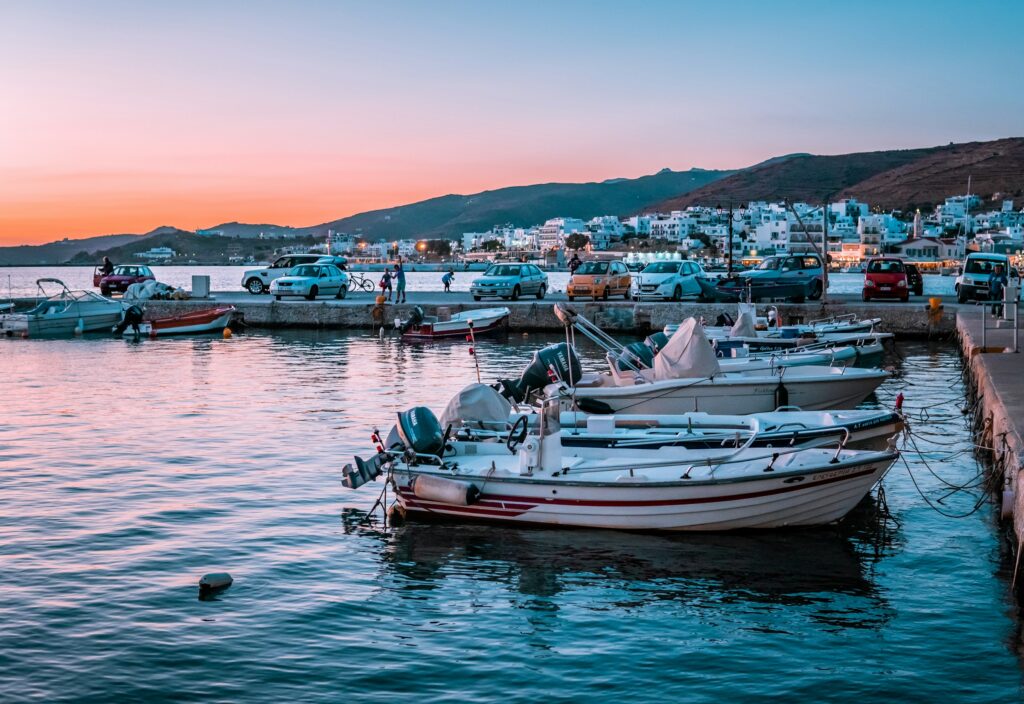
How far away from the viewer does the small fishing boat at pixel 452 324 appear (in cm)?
3931

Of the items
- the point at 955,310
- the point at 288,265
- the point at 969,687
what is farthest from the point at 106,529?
the point at 288,265

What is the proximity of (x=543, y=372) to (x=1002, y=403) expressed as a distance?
6.53 meters

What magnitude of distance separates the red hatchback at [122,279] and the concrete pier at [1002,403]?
40.5 metres

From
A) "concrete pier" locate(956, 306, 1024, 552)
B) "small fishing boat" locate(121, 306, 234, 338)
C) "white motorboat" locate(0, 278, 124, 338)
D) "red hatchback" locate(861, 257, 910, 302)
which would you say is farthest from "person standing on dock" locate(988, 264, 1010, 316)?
"white motorboat" locate(0, 278, 124, 338)

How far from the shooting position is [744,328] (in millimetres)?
25453

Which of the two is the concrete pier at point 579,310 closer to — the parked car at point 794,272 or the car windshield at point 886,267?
the parked car at point 794,272

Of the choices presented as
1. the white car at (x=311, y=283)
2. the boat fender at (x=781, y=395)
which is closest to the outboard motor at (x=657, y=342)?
the boat fender at (x=781, y=395)

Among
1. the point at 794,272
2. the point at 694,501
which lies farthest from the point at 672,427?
the point at 794,272

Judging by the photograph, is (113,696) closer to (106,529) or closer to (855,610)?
(106,529)

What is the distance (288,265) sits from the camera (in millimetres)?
56969

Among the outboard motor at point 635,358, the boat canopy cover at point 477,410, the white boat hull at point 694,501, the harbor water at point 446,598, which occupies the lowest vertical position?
the harbor water at point 446,598

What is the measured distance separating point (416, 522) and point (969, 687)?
6.91 meters

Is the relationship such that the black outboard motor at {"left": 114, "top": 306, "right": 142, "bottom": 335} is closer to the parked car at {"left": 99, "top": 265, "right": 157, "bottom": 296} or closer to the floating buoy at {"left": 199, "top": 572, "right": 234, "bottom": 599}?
the parked car at {"left": 99, "top": 265, "right": 157, "bottom": 296}

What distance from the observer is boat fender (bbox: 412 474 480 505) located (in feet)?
42.2
